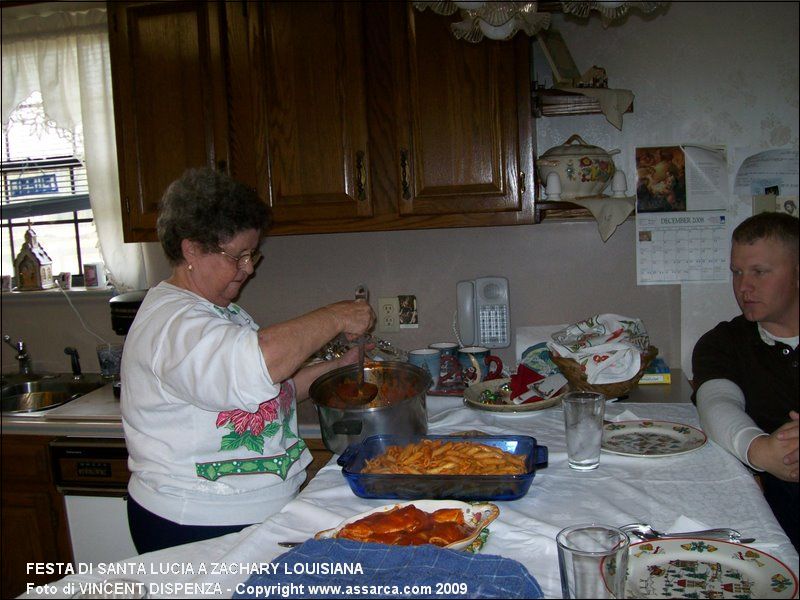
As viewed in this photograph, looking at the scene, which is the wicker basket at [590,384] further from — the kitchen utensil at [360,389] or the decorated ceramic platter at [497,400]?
the kitchen utensil at [360,389]

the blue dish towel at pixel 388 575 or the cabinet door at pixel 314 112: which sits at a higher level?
the cabinet door at pixel 314 112

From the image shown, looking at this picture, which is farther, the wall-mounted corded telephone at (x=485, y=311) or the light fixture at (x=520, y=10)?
the wall-mounted corded telephone at (x=485, y=311)

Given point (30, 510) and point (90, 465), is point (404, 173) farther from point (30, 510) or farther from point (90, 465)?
point (30, 510)

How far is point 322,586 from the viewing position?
886 mm

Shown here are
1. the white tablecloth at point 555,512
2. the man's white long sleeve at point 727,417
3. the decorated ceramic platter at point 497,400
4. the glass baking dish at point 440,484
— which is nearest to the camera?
the white tablecloth at point 555,512

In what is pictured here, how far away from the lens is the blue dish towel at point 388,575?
862 millimetres

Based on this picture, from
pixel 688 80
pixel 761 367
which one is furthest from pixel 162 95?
pixel 761 367

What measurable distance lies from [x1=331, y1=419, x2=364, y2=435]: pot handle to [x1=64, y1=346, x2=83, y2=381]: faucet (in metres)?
1.73

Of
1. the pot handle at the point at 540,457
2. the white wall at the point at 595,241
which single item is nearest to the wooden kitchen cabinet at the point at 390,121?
the white wall at the point at 595,241

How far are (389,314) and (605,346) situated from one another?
881mm

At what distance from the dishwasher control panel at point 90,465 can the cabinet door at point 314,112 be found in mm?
909

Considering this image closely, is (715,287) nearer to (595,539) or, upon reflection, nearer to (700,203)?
(700,203)

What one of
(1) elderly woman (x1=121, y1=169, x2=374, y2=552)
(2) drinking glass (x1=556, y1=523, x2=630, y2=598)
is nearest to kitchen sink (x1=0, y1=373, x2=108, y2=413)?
(1) elderly woman (x1=121, y1=169, x2=374, y2=552)
